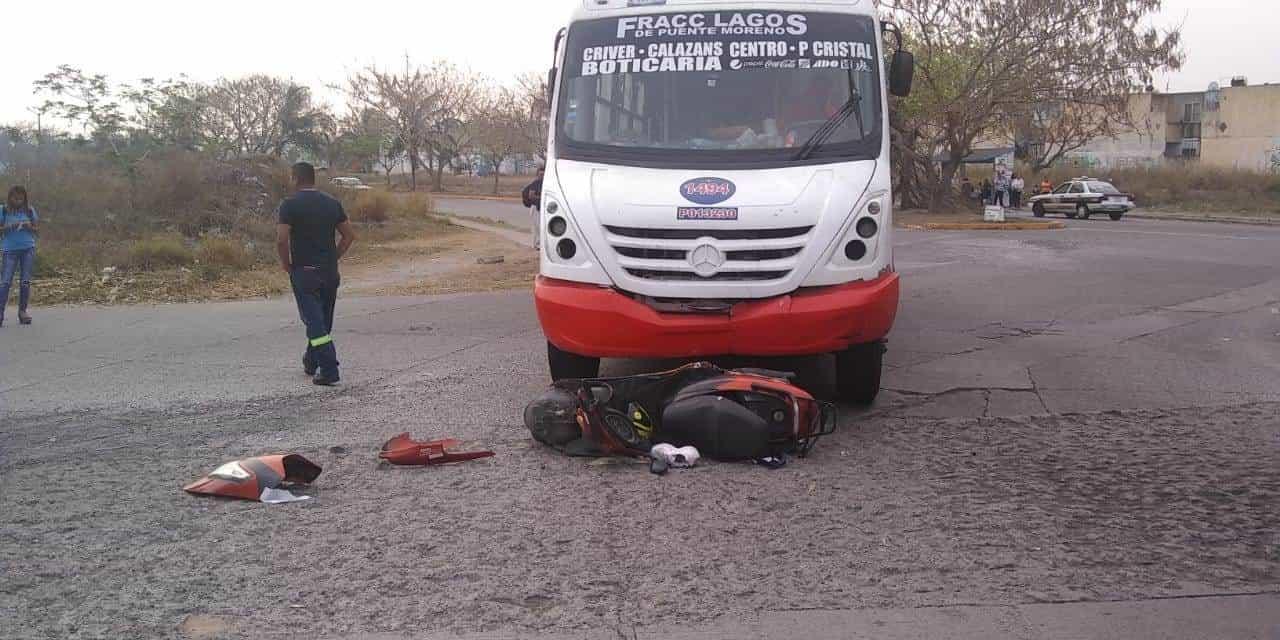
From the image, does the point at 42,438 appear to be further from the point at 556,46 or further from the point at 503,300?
the point at 503,300

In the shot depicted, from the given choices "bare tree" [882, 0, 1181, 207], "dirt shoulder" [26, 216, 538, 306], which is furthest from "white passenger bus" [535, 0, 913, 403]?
"bare tree" [882, 0, 1181, 207]

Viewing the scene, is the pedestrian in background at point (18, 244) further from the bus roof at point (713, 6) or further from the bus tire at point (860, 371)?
the bus tire at point (860, 371)

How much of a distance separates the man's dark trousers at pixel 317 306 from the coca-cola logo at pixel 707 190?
10.7 feet

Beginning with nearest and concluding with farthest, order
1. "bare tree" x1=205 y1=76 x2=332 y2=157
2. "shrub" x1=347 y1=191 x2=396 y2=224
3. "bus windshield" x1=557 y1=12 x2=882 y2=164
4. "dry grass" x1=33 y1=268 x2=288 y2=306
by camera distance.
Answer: "bus windshield" x1=557 y1=12 x2=882 y2=164 → "dry grass" x1=33 y1=268 x2=288 y2=306 → "shrub" x1=347 y1=191 x2=396 y2=224 → "bare tree" x1=205 y1=76 x2=332 y2=157

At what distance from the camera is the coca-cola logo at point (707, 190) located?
21.9 feet

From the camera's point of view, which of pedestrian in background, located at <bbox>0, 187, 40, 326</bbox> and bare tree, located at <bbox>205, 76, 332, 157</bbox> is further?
bare tree, located at <bbox>205, 76, 332, 157</bbox>

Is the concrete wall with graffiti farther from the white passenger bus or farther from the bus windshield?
the white passenger bus

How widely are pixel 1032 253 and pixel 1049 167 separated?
45.5m

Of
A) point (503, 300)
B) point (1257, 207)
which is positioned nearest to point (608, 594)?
point (503, 300)

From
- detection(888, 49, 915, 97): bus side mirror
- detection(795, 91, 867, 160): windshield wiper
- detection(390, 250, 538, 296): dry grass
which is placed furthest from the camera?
detection(390, 250, 538, 296): dry grass

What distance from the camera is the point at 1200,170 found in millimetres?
53625

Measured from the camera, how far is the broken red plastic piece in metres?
6.05

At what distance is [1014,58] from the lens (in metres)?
36.0

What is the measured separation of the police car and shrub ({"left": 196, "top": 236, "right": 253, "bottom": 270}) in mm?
30545
